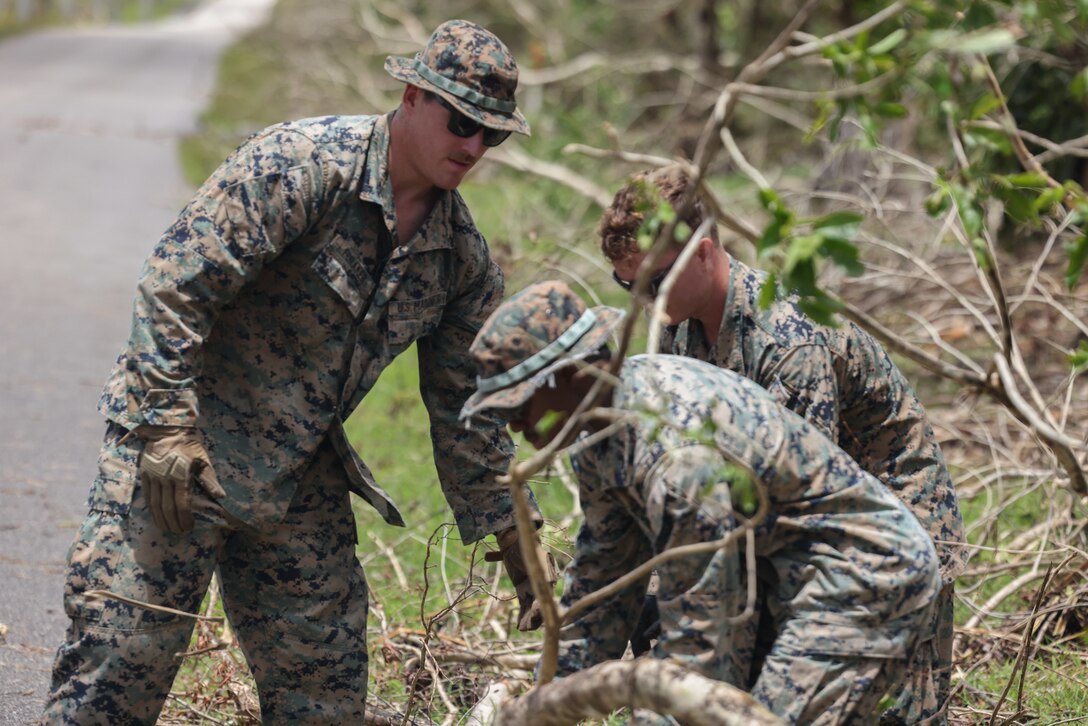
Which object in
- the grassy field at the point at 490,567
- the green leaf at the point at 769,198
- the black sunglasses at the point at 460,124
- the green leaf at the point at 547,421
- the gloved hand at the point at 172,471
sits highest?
the green leaf at the point at 769,198

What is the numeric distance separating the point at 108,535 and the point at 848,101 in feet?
6.92

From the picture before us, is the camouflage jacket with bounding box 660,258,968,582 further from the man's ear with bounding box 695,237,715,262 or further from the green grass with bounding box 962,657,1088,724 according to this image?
the green grass with bounding box 962,657,1088,724

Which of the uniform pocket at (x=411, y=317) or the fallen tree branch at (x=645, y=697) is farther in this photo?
the uniform pocket at (x=411, y=317)

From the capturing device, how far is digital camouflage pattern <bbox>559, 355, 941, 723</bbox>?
9.39 ft

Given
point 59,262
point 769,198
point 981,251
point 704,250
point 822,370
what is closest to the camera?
point 769,198

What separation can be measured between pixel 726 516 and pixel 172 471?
1.42m

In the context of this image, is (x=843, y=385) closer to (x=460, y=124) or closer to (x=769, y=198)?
(x=769, y=198)

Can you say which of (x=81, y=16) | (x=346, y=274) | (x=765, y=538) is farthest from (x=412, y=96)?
(x=81, y=16)

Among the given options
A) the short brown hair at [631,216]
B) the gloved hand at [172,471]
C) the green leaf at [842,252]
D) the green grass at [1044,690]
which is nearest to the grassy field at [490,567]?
the green grass at [1044,690]

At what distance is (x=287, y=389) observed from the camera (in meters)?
3.79

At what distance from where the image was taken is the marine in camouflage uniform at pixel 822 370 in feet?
11.6

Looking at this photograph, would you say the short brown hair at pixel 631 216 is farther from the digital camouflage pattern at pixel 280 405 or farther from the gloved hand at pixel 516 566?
the gloved hand at pixel 516 566

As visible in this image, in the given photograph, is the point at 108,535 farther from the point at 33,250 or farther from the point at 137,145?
the point at 137,145

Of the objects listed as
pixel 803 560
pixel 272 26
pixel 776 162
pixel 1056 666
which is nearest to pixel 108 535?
pixel 803 560
